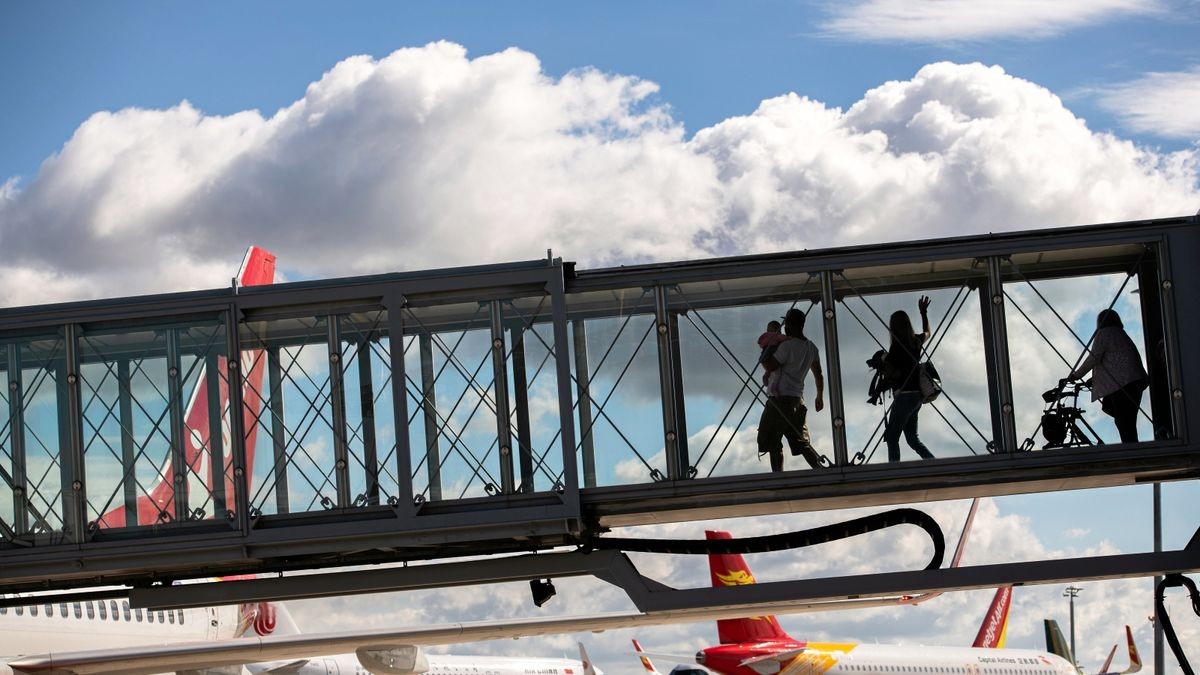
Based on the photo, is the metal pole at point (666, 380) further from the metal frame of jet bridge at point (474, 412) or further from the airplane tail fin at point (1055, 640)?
the airplane tail fin at point (1055, 640)

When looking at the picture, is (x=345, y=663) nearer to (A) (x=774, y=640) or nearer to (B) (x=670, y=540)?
(A) (x=774, y=640)

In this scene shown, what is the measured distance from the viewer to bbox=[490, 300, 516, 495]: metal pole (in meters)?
17.5

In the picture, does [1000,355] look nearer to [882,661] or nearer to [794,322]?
[794,322]

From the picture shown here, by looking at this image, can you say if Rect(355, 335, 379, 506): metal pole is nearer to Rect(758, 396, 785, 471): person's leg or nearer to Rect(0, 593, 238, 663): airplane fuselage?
Rect(758, 396, 785, 471): person's leg

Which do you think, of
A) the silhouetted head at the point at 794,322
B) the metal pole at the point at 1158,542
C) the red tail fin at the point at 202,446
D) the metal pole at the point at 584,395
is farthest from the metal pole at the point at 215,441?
the metal pole at the point at 1158,542

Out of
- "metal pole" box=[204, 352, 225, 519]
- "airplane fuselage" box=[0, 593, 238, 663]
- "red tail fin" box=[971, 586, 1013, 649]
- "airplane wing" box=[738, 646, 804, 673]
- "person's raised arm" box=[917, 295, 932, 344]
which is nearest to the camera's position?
"metal pole" box=[204, 352, 225, 519]

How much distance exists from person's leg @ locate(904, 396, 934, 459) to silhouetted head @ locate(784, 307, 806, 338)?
165cm

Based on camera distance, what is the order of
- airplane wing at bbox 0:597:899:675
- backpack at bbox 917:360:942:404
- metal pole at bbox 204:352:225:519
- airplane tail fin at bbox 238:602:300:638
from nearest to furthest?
backpack at bbox 917:360:942:404, metal pole at bbox 204:352:225:519, airplane wing at bbox 0:597:899:675, airplane tail fin at bbox 238:602:300:638

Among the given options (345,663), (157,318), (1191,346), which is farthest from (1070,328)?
(345,663)

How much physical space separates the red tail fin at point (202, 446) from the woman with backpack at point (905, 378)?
7759mm

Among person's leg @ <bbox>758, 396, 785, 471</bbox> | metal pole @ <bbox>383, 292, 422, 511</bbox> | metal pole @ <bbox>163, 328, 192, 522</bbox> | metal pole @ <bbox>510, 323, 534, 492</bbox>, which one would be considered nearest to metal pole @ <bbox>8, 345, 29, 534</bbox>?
metal pole @ <bbox>163, 328, 192, 522</bbox>

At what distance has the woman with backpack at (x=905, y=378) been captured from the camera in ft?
57.1

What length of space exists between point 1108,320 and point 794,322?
3.82 m

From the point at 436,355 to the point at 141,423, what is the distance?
150 inches
